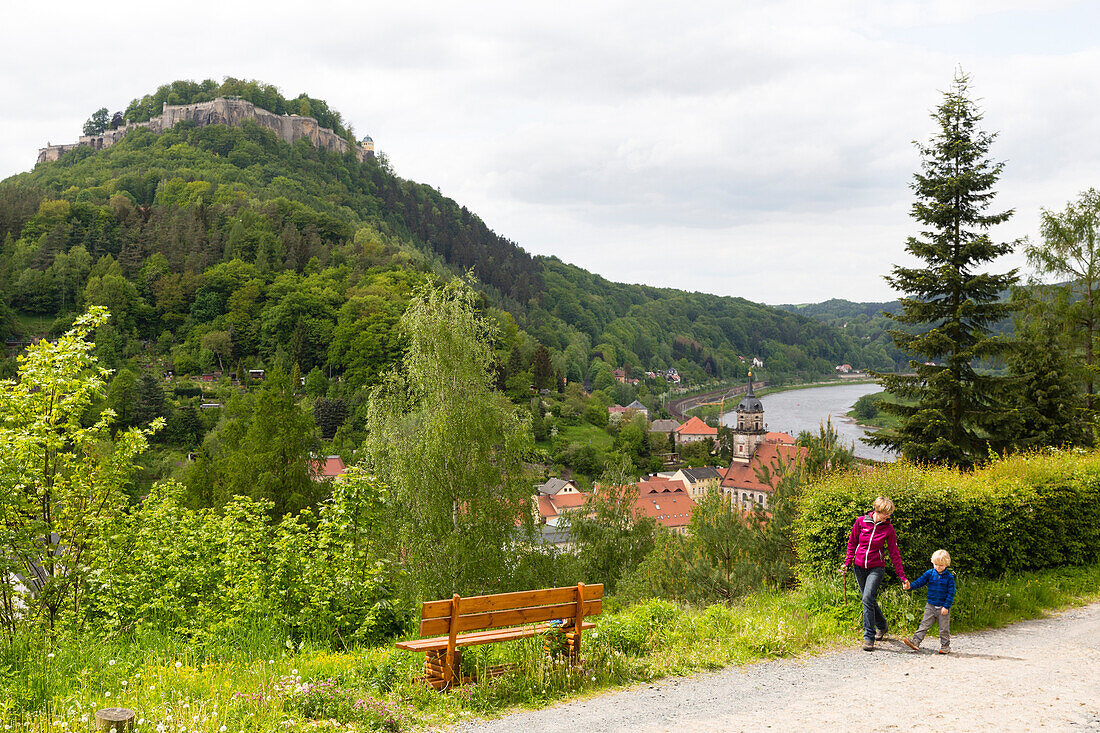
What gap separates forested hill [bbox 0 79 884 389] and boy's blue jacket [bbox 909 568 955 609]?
164ft

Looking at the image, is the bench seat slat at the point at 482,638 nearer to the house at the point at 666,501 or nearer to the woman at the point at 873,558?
the woman at the point at 873,558

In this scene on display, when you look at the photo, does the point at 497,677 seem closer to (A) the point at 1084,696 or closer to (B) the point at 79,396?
(A) the point at 1084,696

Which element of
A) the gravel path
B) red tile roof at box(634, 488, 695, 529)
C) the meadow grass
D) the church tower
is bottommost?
red tile roof at box(634, 488, 695, 529)

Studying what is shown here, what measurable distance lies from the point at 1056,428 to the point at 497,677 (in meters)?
17.4

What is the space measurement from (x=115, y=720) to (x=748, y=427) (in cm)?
6393

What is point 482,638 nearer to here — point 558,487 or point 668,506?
point 668,506

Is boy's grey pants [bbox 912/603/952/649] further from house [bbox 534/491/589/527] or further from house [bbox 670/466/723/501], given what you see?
house [bbox 670/466/723/501]

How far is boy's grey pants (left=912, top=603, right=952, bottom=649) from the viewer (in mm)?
6488

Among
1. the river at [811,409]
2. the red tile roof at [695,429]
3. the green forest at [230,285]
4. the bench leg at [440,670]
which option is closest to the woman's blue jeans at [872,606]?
the bench leg at [440,670]

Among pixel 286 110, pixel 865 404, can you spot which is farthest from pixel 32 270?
pixel 865 404

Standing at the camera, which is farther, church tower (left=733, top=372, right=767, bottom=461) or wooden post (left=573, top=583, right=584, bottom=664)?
church tower (left=733, top=372, right=767, bottom=461)

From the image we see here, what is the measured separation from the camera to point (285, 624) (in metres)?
6.69

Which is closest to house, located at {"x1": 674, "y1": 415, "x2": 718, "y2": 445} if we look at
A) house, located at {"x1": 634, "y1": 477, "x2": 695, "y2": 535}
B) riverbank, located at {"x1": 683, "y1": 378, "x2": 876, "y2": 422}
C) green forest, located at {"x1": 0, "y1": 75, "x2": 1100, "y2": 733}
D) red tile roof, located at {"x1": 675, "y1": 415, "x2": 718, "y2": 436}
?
red tile roof, located at {"x1": 675, "y1": 415, "x2": 718, "y2": 436}

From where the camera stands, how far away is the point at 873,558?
22.5ft
